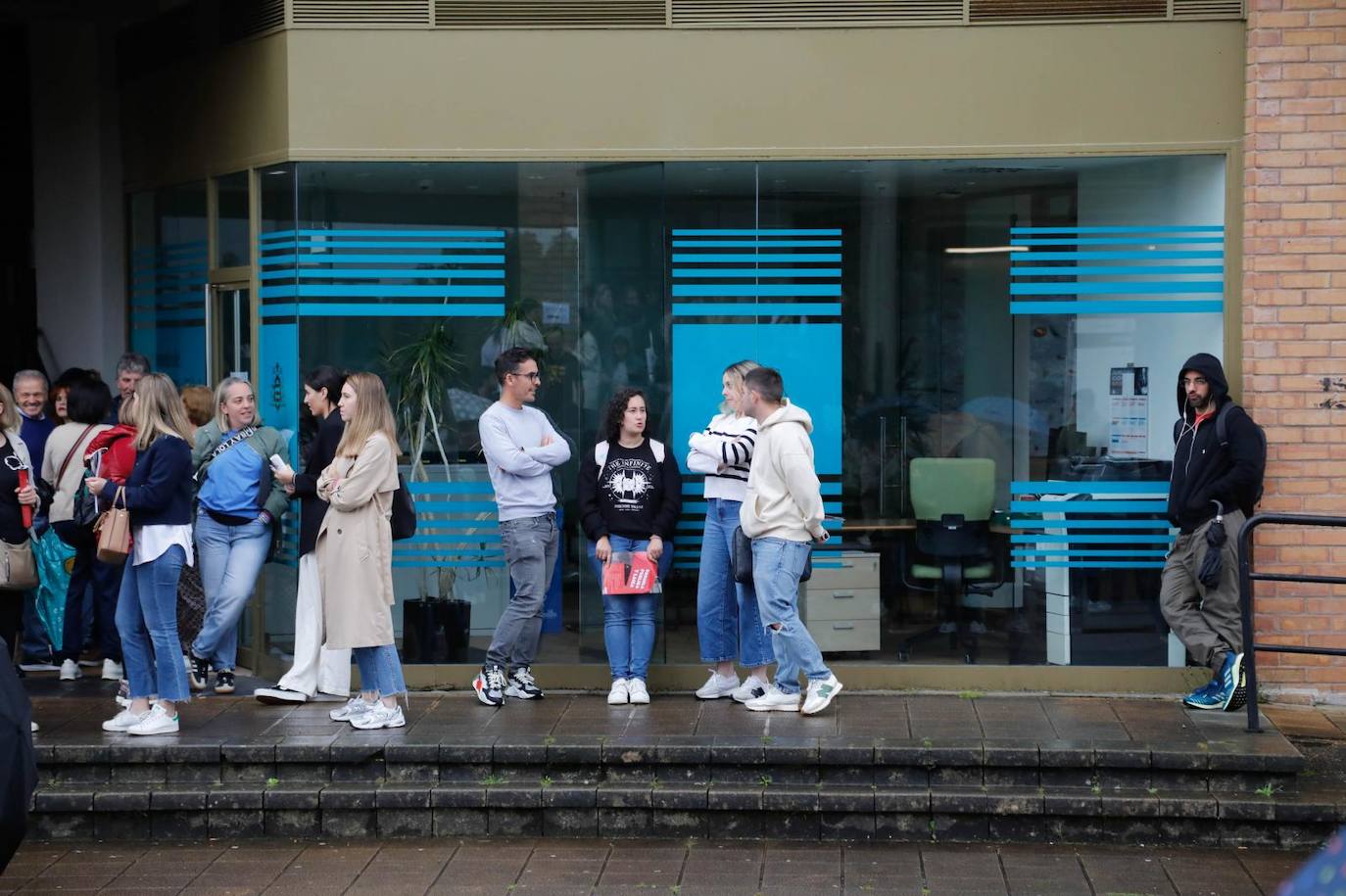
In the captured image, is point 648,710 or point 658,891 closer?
point 658,891

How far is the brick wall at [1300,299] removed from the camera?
29.2 feet

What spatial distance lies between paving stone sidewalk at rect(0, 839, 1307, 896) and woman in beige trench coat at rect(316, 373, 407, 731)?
103cm

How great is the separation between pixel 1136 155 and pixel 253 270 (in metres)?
5.15

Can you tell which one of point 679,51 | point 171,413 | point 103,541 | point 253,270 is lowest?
point 103,541

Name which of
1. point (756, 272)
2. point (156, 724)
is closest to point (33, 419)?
point (156, 724)

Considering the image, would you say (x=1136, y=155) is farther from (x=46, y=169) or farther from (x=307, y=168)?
(x=46, y=169)

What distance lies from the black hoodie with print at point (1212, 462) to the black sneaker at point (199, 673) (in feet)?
17.9

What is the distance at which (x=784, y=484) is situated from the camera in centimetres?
829

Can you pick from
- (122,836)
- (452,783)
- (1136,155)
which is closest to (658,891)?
(452,783)

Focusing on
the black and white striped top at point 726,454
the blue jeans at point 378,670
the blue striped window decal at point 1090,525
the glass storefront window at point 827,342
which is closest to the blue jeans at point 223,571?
the glass storefront window at point 827,342

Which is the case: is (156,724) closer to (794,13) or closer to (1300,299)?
(794,13)

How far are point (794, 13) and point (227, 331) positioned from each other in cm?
409

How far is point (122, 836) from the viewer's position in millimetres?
7465

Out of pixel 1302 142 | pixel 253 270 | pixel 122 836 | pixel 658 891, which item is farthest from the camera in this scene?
pixel 253 270
